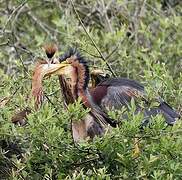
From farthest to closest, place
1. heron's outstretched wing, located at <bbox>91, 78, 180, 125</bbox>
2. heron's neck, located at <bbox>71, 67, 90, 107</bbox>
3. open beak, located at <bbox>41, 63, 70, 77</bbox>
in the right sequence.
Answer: heron's outstretched wing, located at <bbox>91, 78, 180, 125</bbox>, heron's neck, located at <bbox>71, 67, 90, 107</bbox>, open beak, located at <bbox>41, 63, 70, 77</bbox>

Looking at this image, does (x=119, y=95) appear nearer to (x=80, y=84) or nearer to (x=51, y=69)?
(x=80, y=84)

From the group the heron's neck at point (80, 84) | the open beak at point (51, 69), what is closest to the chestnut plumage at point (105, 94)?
the heron's neck at point (80, 84)

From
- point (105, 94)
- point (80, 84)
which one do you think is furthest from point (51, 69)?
point (105, 94)

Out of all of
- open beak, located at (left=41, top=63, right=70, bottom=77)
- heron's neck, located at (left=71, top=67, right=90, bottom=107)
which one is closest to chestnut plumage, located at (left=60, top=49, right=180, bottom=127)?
heron's neck, located at (left=71, top=67, right=90, bottom=107)

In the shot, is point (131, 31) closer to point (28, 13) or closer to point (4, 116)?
point (28, 13)

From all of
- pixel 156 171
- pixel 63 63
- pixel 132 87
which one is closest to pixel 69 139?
pixel 156 171

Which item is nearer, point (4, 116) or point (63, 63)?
point (4, 116)

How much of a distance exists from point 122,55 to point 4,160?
226 cm

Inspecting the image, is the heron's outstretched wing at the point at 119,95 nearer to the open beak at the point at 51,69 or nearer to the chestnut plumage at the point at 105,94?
the chestnut plumage at the point at 105,94

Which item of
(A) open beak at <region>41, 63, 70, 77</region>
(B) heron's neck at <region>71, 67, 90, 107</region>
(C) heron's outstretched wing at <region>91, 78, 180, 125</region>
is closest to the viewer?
(A) open beak at <region>41, 63, 70, 77</region>

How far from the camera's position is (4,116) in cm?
362

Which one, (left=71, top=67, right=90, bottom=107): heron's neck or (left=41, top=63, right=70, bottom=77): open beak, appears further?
(left=71, top=67, right=90, bottom=107): heron's neck

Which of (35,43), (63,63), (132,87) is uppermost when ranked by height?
(63,63)

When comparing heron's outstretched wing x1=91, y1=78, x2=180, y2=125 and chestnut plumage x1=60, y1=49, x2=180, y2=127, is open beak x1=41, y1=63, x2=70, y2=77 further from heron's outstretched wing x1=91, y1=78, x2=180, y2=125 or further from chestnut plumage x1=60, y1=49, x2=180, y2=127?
heron's outstretched wing x1=91, y1=78, x2=180, y2=125
